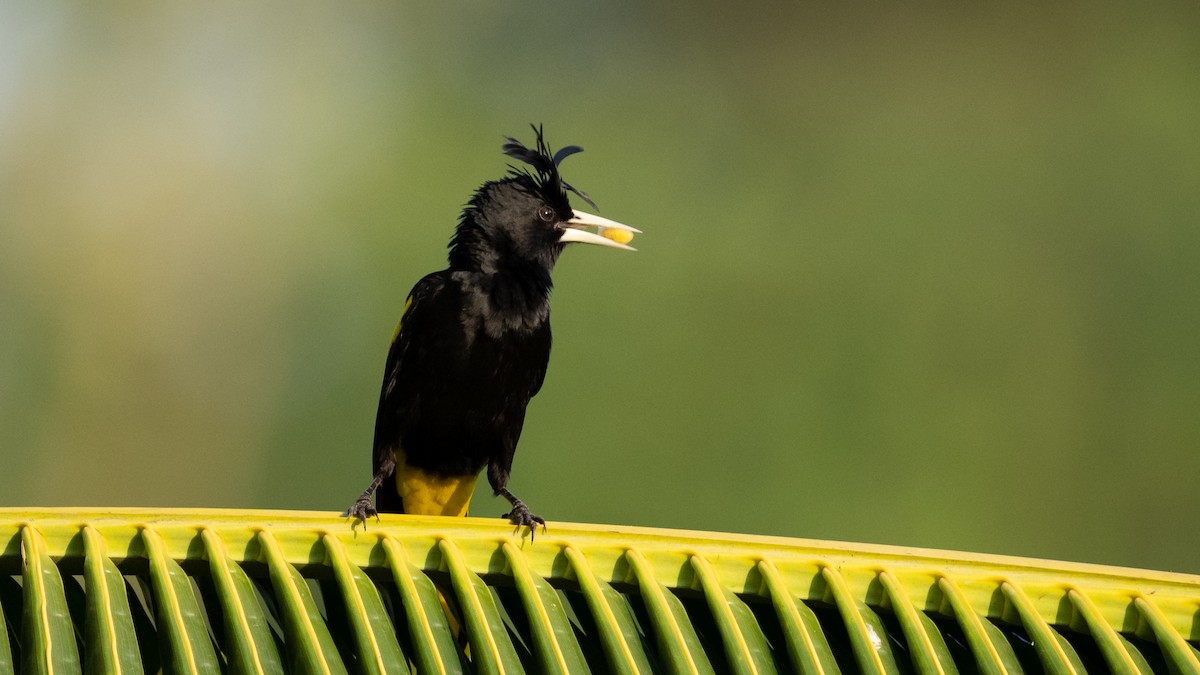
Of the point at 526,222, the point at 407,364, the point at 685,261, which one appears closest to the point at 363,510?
the point at 407,364

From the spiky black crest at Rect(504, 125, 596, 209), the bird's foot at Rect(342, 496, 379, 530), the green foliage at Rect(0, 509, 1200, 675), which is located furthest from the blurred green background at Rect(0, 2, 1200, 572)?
the green foliage at Rect(0, 509, 1200, 675)

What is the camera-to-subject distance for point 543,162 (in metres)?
4.64

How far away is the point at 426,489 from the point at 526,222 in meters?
0.96

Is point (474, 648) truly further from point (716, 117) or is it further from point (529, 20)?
point (529, 20)

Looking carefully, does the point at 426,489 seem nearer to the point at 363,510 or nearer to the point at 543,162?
the point at 543,162

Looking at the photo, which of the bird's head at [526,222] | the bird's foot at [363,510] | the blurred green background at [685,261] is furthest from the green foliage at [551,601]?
the blurred green background at [685,261]

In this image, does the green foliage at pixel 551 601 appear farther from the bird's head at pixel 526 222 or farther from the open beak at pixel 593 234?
the open beak at pixel 593 234

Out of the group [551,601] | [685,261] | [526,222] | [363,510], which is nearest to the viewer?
[551,601]

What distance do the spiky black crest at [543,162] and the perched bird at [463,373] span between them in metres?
0.12

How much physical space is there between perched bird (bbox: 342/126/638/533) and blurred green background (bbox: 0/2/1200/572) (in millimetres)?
5972

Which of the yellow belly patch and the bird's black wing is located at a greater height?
the bird's black wing

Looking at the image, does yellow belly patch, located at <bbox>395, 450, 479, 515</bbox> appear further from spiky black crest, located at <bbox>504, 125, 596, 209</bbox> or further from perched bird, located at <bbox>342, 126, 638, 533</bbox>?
spiky black crest, located at <bbox>504, 125, 596, 209</bbox>

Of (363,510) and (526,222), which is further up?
(526,222)

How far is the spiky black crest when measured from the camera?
4586 millimetres
